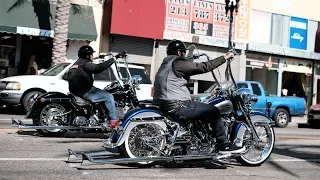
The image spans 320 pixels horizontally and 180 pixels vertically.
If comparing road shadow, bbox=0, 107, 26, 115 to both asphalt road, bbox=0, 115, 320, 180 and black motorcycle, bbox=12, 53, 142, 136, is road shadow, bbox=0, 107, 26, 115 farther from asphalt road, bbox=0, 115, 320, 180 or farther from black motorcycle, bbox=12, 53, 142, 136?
asphalt road, bbox=0, 115, 320, 180

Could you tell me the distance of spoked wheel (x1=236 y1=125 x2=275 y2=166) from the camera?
297 inches

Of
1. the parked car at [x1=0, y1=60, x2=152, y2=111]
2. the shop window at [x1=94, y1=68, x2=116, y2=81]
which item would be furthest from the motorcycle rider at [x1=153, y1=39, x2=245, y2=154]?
the parked car at [x1=0, y1=60, x2=152, y2=111]

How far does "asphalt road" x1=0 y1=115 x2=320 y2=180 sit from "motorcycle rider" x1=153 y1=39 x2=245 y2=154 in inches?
22.8

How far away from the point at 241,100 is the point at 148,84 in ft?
26.2

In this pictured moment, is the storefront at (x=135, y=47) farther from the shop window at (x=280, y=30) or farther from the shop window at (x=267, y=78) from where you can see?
the shop window at (x=280, y=30)

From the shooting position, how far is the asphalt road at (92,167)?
6516 mm

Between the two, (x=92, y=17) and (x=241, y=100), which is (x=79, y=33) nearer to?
(x=92, y=17)

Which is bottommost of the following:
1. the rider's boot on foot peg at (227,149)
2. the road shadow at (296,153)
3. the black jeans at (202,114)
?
the road shadow at (296,153)

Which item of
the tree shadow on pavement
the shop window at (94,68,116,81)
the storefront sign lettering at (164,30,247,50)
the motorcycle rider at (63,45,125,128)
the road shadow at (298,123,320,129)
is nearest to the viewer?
the tree shadow on pavement

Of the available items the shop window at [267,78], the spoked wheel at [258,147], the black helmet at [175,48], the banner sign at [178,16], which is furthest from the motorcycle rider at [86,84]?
the shop window at [267,78]

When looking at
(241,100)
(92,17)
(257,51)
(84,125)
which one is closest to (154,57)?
(92,17)

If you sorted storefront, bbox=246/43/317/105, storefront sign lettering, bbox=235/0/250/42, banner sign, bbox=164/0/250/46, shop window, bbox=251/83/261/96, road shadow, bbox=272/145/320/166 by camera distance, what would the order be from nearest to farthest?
road shadow, bbox=272/145/320/166 → shop window, bbox=251/83/261/96 → banner sign, bbox=164/0/250/46 → storefront sign lettering, bbox=235/0/250/42 → storefront, bbox=246/43/317/105

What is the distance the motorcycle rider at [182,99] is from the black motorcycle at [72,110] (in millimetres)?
2637

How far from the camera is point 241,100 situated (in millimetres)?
7469
